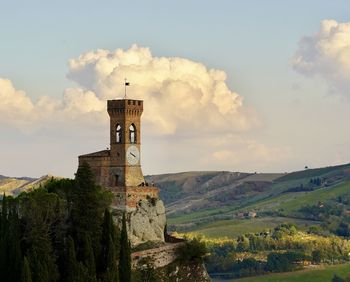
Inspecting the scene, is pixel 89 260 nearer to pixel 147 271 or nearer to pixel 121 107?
pixel 147 271

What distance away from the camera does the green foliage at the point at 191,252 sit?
109188 mm

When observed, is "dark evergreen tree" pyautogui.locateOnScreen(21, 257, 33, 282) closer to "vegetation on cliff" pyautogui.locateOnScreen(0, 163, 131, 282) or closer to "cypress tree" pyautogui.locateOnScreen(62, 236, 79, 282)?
"vegetation on cliff" pyautogui.locateOnScreen(0, 163, 131, 282)

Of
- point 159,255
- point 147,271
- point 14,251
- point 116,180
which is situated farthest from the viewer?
point 116,180

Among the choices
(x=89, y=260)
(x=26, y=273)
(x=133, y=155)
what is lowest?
(x=26, y=273)

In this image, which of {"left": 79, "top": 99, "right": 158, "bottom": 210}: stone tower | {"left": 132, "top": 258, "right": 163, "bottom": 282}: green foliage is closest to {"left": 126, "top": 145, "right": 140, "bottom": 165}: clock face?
{"left": 79, "top": 99, "right": 158, "bottom": 210}: stone tower

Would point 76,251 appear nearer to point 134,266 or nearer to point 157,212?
point 134,266

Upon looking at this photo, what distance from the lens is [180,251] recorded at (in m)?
109

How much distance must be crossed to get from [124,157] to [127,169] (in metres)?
1.49

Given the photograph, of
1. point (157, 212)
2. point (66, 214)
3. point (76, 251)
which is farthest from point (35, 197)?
point (157, 212)

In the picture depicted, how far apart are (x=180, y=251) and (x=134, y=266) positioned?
935cm

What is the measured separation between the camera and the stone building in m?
107

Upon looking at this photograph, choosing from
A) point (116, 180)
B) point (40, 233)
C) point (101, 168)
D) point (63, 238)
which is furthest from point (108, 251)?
point (101, 168)

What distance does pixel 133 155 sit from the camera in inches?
4281

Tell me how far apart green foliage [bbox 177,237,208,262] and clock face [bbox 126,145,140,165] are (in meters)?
11.7
